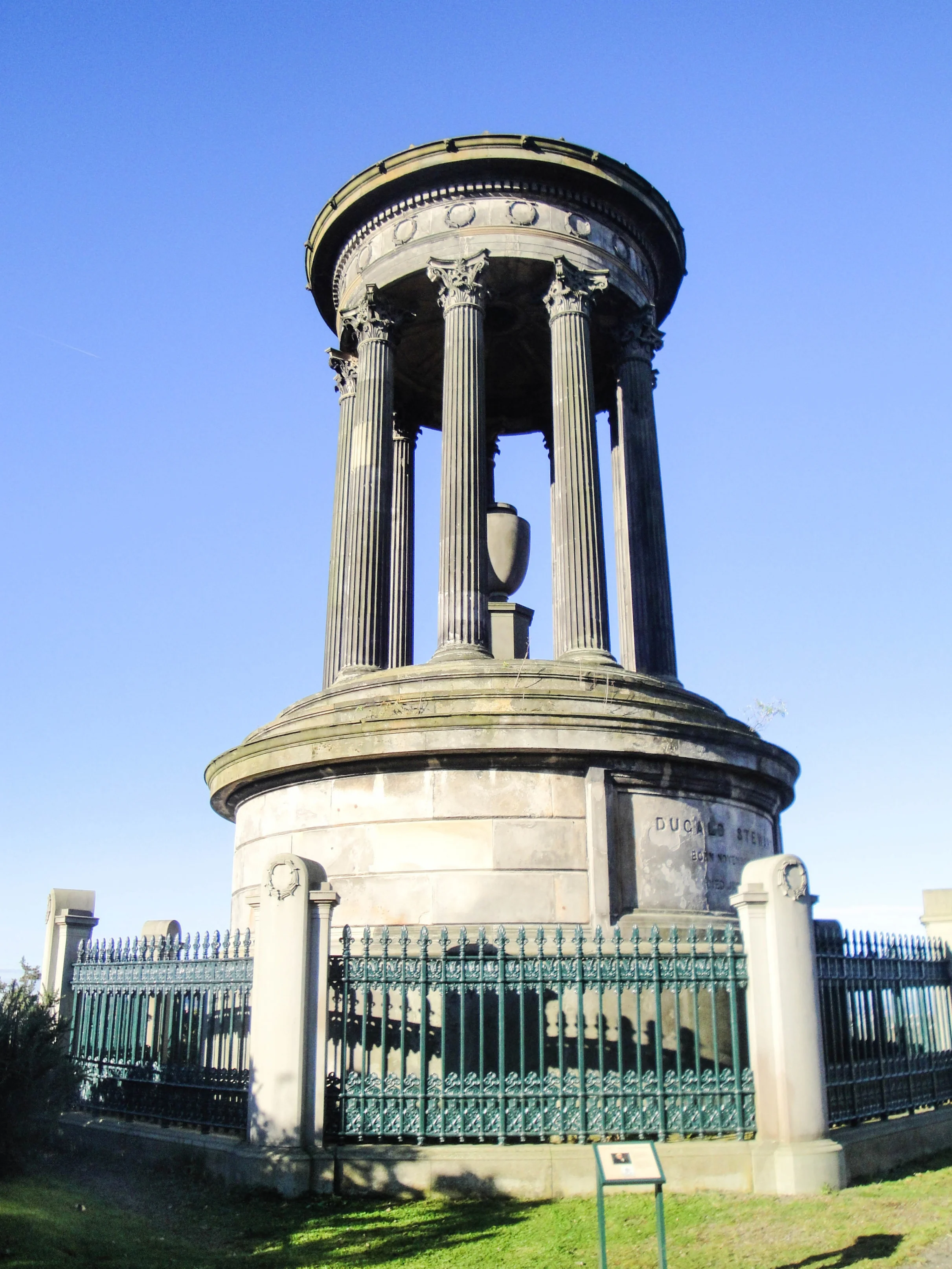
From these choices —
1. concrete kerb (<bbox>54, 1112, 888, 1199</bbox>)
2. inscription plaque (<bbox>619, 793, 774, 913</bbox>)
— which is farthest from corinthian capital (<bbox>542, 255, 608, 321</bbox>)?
concrete kerb (<bbox>54, 1112, 888, 1199</bbox>)

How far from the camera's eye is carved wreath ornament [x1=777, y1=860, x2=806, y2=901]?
11109mm

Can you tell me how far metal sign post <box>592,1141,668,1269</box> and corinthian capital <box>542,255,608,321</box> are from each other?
1591cm

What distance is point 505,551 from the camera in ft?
74.2

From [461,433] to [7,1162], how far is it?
12528 millimetres

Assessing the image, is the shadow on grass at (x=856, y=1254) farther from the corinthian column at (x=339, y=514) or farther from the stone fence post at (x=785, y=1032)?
the corinthian column at (x=339, y=514)

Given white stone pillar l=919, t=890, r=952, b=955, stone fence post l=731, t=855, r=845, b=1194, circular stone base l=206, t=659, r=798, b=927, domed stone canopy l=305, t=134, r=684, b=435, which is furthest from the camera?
domed stone canopy l=305, t=134, r=684, b=435

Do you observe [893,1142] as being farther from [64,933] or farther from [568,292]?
[568,292]

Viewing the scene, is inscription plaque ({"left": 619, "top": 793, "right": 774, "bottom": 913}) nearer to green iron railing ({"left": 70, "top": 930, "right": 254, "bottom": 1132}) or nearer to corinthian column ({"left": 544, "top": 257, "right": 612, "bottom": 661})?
corinthian column ({"left": 544, "top": 257, "right": 612, "bottom": 661})

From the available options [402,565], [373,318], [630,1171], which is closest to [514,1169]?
[630,1171]

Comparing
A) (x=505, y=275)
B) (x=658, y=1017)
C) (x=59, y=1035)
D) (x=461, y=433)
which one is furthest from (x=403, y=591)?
(x=658, y=1017)

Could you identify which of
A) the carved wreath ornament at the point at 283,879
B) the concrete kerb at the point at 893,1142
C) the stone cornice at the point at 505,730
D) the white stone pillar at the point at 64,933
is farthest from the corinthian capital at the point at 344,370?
the concrete kerb at the point at 893,1142

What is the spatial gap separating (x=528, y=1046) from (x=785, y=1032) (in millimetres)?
2519

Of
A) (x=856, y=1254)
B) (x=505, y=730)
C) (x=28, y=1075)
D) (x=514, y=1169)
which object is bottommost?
(x=856, y=1254)

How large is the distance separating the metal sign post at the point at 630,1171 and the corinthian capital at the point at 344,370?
17.7m
